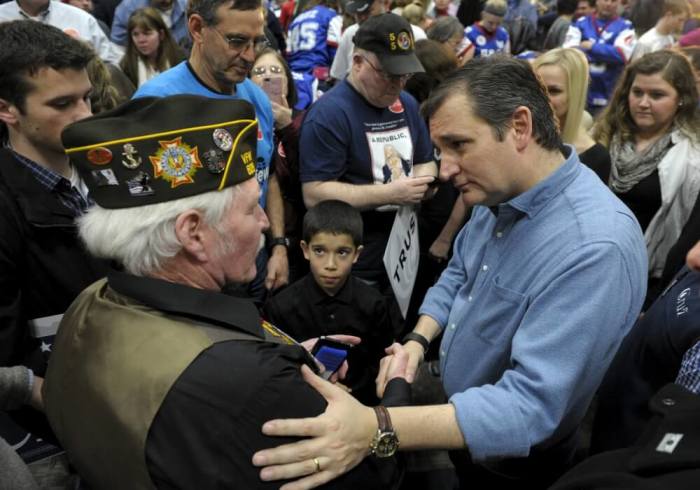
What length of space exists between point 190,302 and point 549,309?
92cm

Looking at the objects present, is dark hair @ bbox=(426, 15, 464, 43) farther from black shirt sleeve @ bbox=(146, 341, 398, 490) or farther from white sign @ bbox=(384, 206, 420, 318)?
black shirt sleeve @ bbox=(146, 341, 398, 490)

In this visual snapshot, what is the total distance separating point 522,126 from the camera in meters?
1.84

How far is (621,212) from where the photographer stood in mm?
1801

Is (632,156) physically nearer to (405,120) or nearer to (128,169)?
(405,120)

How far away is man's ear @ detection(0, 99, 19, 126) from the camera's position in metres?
2.19

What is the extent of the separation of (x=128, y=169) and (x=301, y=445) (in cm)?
72

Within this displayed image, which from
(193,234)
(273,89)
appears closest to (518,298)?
(193,234)

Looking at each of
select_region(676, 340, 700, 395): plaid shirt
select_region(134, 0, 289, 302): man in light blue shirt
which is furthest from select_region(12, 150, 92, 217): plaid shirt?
select_region(676, 340, 700, 395): plaid shirt

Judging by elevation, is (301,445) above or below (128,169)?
Answer: below

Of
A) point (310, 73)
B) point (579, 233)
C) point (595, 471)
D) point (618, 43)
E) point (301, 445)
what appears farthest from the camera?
point (618, 43)

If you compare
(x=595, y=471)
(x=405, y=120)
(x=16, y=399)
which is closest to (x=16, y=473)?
(x=16, y=399)

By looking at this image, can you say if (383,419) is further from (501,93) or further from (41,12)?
(41,12)

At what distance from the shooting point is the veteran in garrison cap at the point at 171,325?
1.30 meters

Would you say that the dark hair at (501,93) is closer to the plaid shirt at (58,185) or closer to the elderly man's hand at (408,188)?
the plaid shirt at (58,185)
